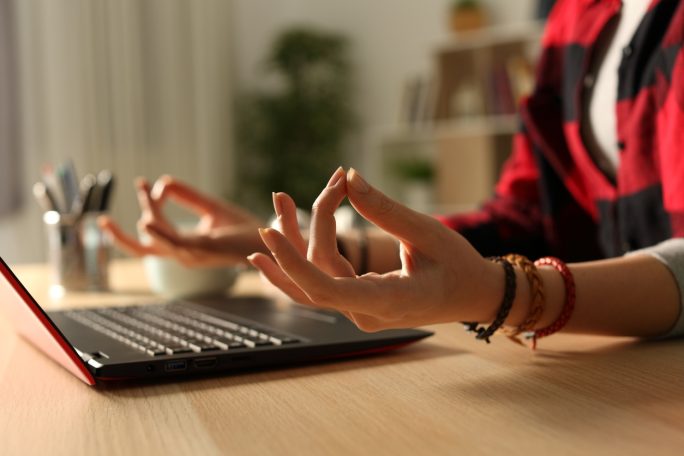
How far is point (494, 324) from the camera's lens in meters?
0.62

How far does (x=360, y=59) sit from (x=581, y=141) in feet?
11.5

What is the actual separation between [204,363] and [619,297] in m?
0.35

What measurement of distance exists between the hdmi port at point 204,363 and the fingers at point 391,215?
16 centimetres

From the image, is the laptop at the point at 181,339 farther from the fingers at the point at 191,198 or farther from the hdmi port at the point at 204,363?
the fingers at the point at 191,198

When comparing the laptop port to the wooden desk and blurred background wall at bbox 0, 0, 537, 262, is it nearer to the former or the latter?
the wooden desk

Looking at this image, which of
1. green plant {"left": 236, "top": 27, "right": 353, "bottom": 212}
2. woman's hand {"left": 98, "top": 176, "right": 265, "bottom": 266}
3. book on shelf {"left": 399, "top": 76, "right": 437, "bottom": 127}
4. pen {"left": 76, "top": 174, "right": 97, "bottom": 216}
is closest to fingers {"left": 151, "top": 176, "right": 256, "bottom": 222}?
woman's hand {"left": 98, "top": 176, "right": 265, "bottom": 266}

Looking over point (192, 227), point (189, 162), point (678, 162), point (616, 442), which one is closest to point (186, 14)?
point (189, 162)

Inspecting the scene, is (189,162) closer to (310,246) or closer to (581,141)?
(581,141)

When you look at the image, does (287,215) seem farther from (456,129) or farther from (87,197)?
(456,129)

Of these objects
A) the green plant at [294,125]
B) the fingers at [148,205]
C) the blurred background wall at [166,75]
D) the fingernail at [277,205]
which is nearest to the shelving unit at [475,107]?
the blurred background wall at [166,75]

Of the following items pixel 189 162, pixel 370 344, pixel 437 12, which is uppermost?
pixel 437 12

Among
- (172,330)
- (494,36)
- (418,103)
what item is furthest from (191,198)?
(418,103)

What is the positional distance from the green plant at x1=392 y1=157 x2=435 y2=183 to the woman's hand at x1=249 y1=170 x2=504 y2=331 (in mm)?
3372

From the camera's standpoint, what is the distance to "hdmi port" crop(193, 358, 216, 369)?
59 cm
